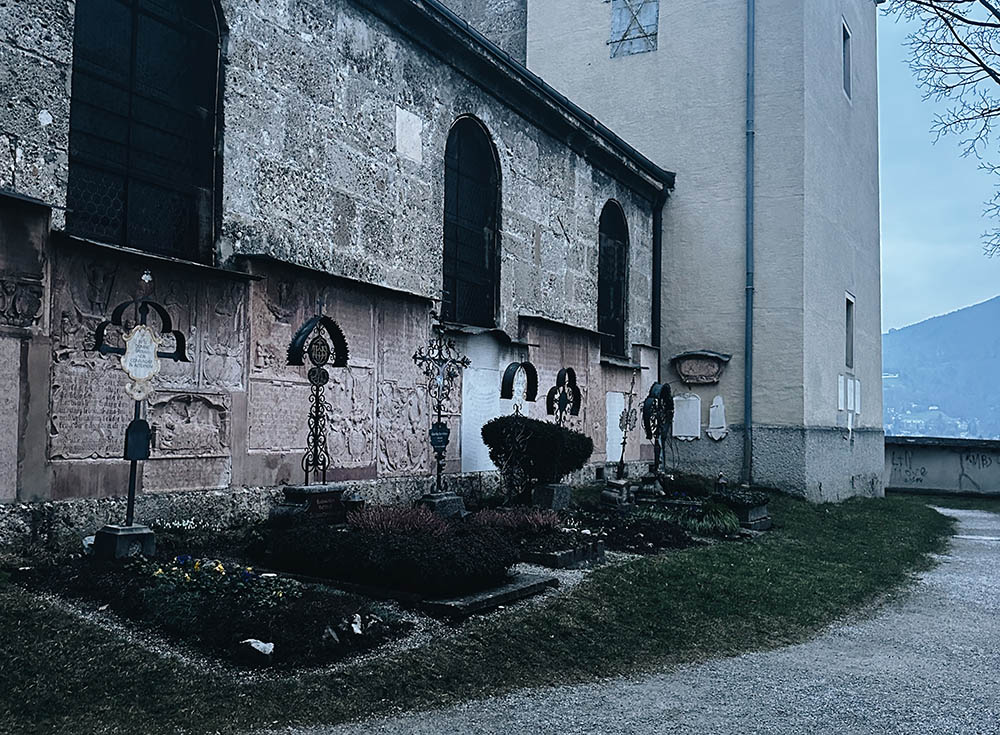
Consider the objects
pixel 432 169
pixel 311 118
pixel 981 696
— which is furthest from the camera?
pixel 432 169

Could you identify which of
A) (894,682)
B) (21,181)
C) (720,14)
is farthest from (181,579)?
(720,14)

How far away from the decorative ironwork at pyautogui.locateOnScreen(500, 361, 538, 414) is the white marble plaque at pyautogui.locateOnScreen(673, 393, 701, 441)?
5.90 meters

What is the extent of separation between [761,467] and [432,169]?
31.0ft

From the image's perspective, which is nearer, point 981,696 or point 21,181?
point 981,696

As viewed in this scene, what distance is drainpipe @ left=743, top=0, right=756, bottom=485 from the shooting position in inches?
703

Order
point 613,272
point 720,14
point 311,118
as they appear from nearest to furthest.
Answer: point 311,118, point 613,272, point 720,14

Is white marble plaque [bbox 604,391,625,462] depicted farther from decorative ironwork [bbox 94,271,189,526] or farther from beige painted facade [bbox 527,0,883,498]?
decorative ironwork [bbox 94,271,189,526]

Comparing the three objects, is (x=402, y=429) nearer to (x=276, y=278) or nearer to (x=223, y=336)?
(x=276, y=278)

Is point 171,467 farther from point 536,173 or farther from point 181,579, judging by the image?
point 536,173

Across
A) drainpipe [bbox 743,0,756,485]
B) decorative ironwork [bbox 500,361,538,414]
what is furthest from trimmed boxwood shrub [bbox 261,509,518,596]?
drainpipe [bbox 743,0,756,485]

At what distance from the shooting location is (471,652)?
19.4ft

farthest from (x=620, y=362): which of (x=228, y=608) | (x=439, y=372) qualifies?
(x=228, y=608)

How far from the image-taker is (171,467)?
25.6 ft

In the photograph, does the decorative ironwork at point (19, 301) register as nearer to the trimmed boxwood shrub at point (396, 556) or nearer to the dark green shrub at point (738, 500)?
the trimmed boxwood shrub at point (396, 556)
